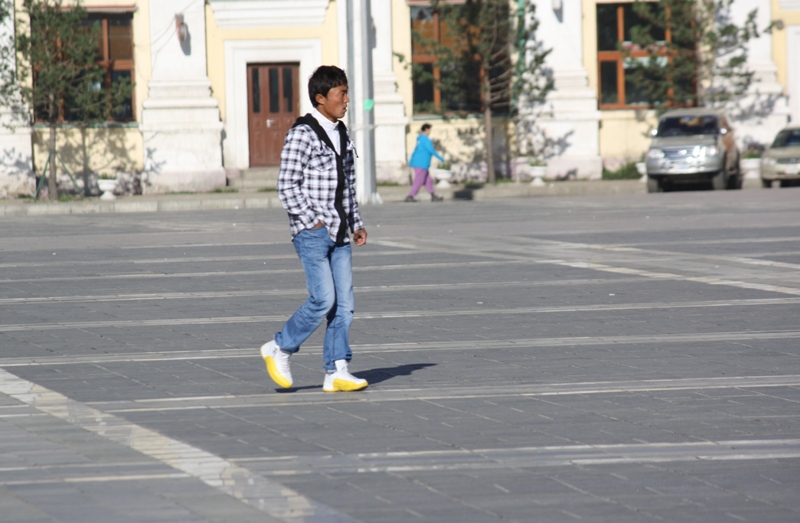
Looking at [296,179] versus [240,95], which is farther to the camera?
[240,95]

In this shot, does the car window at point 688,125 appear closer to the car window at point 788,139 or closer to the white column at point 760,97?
the car window at point 788,139

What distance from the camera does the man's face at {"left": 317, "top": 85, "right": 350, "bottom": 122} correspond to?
23.9 ft

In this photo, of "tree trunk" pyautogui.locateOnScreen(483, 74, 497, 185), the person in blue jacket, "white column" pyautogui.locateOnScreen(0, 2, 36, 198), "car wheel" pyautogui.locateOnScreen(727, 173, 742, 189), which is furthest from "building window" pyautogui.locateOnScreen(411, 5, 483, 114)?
"white column" pyautogui.locateOnScreen(0, 2, 36, 198)

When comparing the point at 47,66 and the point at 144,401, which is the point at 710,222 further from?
the point at 47,66

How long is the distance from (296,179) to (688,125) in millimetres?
25237

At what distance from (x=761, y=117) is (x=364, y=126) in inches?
463

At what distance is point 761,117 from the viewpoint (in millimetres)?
34219

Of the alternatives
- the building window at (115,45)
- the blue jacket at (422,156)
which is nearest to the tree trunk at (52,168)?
the building window at (115,45)

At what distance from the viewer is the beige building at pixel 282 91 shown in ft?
107

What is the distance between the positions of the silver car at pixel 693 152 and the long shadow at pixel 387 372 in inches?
885

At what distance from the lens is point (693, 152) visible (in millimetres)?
29922

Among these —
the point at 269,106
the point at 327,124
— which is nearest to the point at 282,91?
the point at 269,106

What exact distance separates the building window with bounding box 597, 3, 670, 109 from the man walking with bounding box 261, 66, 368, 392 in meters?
27.5

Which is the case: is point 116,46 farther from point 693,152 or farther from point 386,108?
point 693,152
